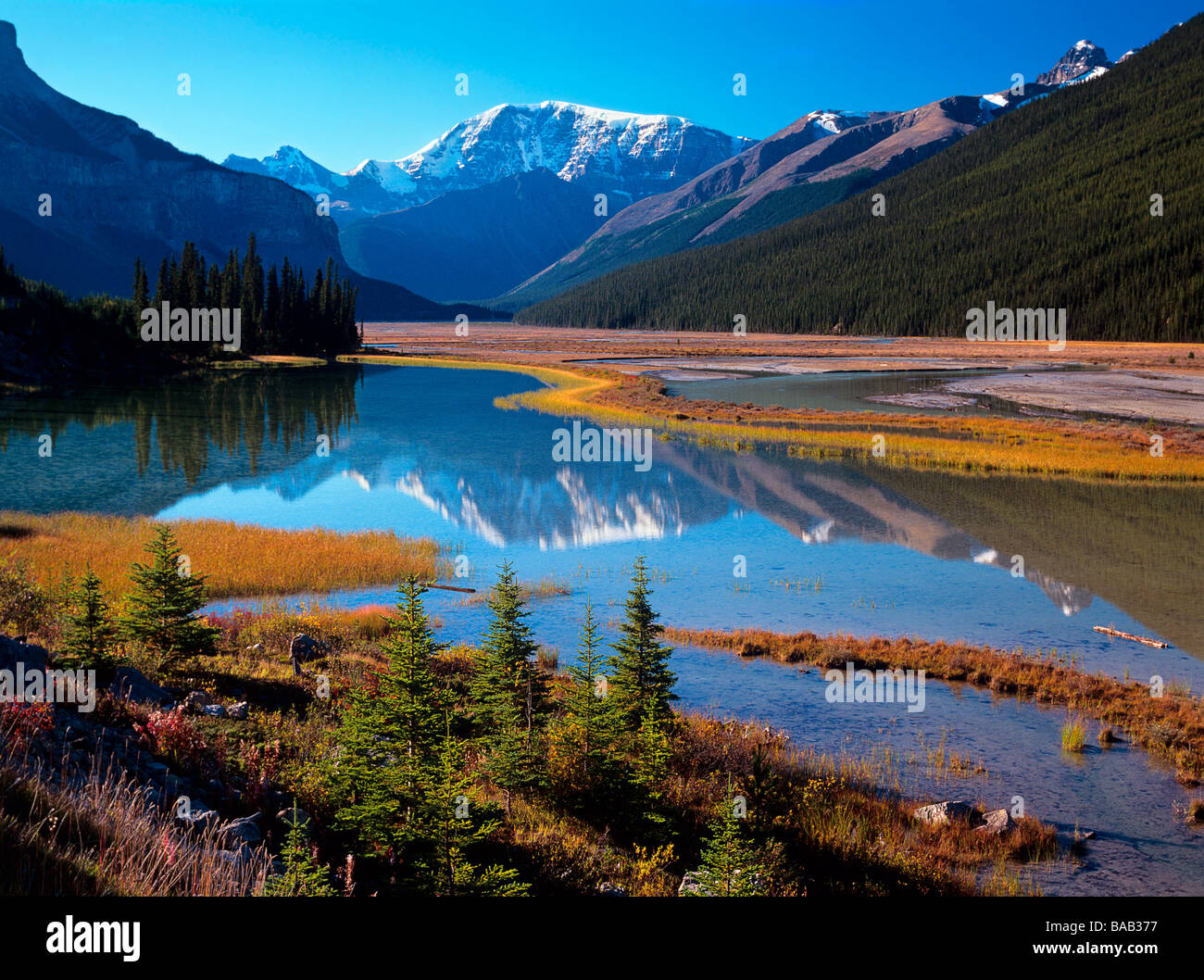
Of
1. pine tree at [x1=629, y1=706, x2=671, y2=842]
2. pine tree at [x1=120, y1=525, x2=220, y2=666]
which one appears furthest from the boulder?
pine tree at [x1=120, y1=525, x2=220, y2=666]

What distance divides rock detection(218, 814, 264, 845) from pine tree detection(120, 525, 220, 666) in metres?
7.14

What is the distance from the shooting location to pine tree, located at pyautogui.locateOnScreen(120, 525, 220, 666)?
14.4 m

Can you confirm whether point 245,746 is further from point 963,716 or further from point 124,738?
point 963,716

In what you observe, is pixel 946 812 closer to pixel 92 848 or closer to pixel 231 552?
pixel 92 848

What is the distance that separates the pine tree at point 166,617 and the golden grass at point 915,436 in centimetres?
3814

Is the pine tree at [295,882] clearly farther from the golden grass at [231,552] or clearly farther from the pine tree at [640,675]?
the golden grass at [231,552]

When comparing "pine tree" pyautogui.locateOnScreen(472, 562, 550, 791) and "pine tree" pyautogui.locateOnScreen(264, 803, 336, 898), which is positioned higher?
"pine tree" pyautogui.locateOnScreen(264, 803, 336, 898)

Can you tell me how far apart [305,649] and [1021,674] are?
1548 cm

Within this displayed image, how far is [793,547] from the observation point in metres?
29.7

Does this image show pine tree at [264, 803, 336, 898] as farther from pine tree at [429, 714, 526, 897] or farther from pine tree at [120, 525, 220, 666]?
pine tree at [120, 525, 220, 666]

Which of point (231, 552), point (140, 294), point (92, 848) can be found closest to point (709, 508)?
point (231, 552)
